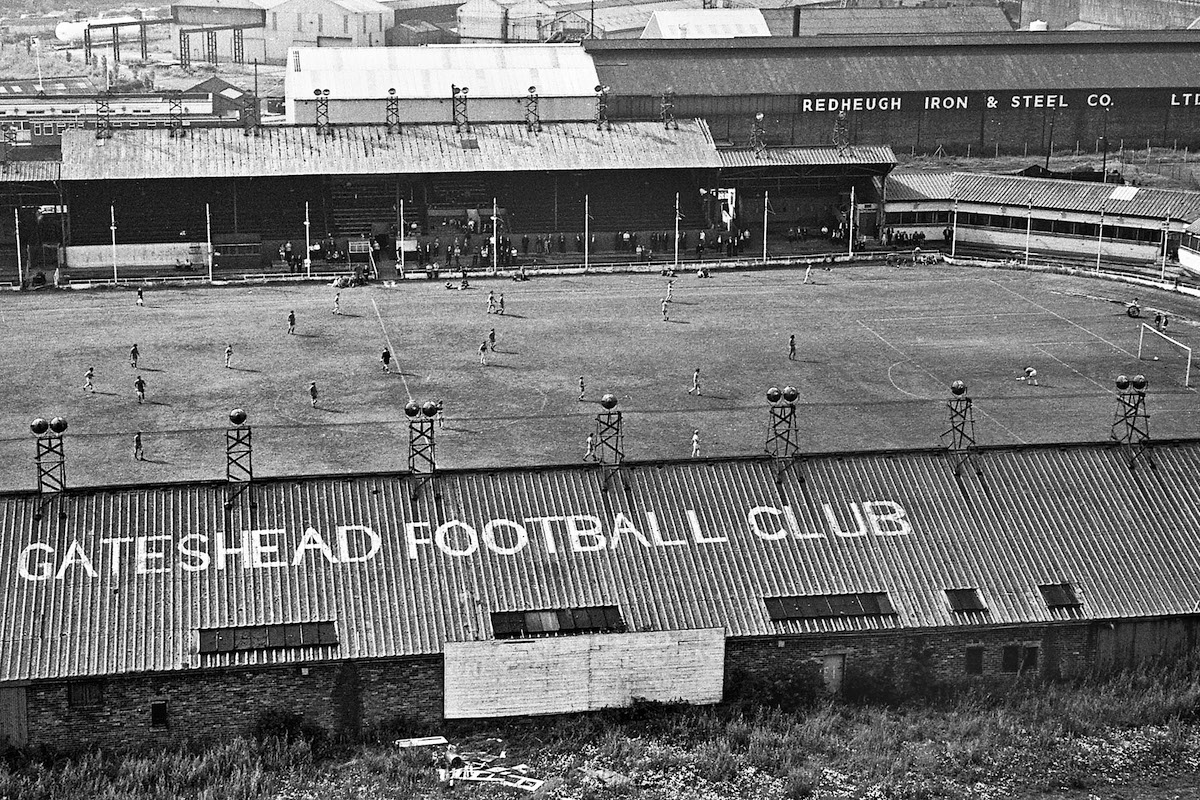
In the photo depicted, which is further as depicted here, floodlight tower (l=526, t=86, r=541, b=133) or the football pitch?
floodlight tower (l=526, t=86, r=541, b=133)

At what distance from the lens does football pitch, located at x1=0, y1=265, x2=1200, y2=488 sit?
234 ft

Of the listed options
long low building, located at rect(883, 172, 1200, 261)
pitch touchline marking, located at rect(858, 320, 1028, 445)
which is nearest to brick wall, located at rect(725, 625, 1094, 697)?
pitch touchline marking, located at rect(858, 320, 1028, 445)

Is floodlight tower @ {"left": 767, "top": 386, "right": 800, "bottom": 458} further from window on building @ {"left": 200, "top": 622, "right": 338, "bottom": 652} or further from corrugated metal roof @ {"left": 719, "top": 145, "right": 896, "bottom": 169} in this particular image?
corrugated metal roof @ {"left": 719, "top": 145, "right": 896, "bottom": 169}

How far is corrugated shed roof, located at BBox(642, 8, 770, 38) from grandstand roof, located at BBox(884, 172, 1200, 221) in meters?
59.3

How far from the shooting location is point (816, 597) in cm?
4759

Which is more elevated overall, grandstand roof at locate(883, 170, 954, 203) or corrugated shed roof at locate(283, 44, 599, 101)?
corrugated shed roof at locate(283, 44, 599, 101)

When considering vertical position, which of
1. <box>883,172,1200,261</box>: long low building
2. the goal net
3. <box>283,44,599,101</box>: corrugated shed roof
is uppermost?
<box>283,44,599,101</box>: corrugated shed roof

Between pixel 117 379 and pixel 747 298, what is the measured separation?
129 feet

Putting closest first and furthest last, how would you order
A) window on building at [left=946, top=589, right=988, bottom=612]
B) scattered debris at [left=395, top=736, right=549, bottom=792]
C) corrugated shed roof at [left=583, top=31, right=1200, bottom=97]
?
scattered debris at [left=395, top=736, right=549, bottom=792] → window on building at [left=946, top=589, right=988, bottom=612] → corrugated shed roof at [left=583, top=31, right=1200, bottom=97]

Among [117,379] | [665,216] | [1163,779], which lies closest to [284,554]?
[1163,779]

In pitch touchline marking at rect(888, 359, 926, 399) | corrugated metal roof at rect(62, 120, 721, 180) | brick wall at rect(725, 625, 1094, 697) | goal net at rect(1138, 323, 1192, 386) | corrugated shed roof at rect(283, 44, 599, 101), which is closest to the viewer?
brick wall at rect(725, 625, 1094, 697)

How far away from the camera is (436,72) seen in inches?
5335

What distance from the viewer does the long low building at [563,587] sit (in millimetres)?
44219

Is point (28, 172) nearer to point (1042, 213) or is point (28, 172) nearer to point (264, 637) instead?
point (1042, 213)
